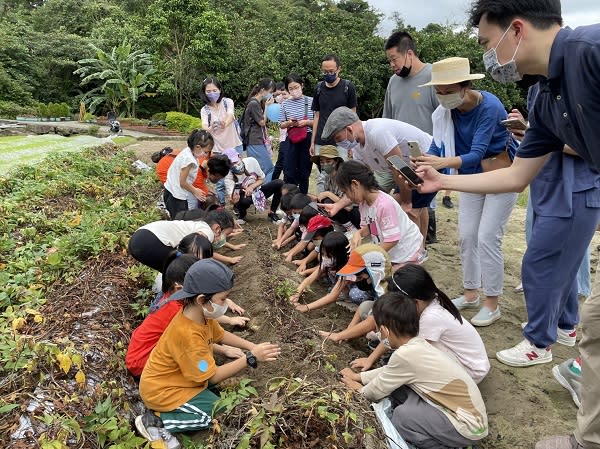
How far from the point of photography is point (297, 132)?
6.40 m

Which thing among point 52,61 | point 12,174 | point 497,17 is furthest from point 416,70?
point 52,61

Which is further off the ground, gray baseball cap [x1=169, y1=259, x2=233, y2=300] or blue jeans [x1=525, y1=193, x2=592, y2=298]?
gray baseball cap [x1=169, y1=259, x2=233, y2=300]

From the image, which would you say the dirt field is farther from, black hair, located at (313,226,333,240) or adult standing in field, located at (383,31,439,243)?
adult standing in field, located at (383,31,439,243)

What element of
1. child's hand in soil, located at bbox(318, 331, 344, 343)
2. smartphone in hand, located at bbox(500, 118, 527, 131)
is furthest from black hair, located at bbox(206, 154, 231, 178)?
smartphone in hand, located at bbox(500, 118, 527, 131)

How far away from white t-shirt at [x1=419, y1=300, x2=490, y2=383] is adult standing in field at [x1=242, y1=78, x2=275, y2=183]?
473 cm

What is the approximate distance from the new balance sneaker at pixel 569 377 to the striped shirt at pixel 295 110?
4.65 meters

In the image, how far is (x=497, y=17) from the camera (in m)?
1.82

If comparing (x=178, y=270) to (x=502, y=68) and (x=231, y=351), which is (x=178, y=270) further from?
(x=502, y=68)

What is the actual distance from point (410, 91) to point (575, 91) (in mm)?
3243

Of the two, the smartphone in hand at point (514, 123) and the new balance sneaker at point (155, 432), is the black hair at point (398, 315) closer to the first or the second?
the new balance sneaker at point (155, 432)

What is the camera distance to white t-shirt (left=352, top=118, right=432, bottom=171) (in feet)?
13.3

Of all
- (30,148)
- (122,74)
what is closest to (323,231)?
(30,148)

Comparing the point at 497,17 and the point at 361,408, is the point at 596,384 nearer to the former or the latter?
the point at 361,408

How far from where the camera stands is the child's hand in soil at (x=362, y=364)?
10.0 feet
